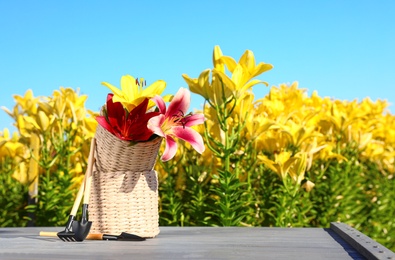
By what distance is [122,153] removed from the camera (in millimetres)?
2404

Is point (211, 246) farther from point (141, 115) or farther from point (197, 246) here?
point (141, 115)

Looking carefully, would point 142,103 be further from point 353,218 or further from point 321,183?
point 353,218

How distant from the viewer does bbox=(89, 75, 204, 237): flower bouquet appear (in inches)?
92.7

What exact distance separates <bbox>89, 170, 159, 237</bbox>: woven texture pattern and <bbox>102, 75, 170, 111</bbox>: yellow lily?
0.28 meters

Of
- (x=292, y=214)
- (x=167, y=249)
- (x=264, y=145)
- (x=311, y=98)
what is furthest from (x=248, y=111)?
(x=311, y=98)

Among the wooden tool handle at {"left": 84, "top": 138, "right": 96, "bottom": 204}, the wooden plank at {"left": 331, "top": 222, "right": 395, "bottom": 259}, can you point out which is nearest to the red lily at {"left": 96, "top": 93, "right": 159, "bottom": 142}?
the wooden tool handle at {"left": 84, "top": 138, "right": 96, "bottom": 204}

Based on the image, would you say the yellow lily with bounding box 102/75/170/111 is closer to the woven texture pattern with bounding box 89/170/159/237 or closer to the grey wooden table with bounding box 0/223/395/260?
the woven texture pattern with bounding box 89/170/159/237

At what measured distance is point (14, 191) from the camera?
390cm

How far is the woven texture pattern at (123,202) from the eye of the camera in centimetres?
246

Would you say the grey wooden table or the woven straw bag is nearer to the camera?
the grey wooden table

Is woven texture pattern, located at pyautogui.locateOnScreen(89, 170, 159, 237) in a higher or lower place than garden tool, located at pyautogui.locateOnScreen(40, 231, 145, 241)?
higher

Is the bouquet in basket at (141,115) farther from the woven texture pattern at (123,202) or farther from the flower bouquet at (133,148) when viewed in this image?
the woven texture pattern at (123,202)

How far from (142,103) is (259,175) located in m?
1.44

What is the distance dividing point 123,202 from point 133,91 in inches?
17.2
